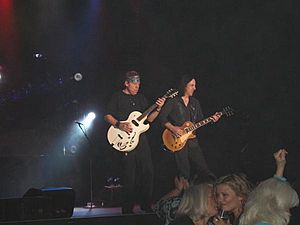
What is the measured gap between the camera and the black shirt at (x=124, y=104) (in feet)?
25.5

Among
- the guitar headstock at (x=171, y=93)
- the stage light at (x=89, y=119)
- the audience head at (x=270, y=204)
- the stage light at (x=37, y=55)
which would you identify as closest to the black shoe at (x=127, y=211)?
the stage light at (x=89, y=119)

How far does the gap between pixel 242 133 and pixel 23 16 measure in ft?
13.2

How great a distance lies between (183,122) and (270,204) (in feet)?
17.5

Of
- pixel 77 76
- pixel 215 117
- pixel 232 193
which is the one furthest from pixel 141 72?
pixel 232 193

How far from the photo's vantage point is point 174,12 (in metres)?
8.73

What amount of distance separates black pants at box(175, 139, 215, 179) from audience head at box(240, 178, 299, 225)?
5.23 m

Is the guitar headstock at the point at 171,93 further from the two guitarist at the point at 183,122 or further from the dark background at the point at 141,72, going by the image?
the dark background at the point at 141,72

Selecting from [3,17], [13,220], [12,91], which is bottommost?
[13,220]

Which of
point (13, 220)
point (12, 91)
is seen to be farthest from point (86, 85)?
point (13, 220)

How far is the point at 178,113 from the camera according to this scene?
8.08 meters

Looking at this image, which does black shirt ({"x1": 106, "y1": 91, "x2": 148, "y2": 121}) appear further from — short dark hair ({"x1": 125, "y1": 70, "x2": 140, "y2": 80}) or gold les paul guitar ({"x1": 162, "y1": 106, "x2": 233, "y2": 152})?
gold les paul guitar ({"x1": 162, "y1": 106, "x2": 233, "y2": 152})

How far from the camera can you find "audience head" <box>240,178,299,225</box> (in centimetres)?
266

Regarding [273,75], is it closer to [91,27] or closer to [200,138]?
[200,138]

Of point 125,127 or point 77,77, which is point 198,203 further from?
point 77,77
